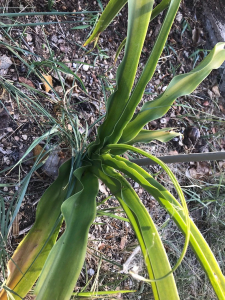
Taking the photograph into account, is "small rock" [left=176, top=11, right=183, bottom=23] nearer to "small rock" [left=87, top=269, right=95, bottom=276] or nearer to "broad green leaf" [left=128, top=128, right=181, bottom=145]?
"broad green leaf" [left=128, top=128, right=181, bottom=145]

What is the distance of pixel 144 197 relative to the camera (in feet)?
4.42

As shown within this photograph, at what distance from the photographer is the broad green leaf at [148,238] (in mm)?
652

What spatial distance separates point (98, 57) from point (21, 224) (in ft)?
2.56

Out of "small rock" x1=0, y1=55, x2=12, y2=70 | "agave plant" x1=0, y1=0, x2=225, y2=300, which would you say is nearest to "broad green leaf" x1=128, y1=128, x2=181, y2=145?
"agave plant" x1=0, y1=0, x2=225, y2=300

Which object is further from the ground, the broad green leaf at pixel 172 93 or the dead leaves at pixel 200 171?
the dead leaves at pixel 200 171

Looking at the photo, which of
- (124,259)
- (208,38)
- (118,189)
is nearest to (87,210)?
(118,189)

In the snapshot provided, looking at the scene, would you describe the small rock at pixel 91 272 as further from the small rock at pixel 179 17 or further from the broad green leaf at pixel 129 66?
the small rock at pixel 179 17

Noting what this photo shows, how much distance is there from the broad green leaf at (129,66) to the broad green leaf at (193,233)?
105 mm

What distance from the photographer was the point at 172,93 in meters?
0.90

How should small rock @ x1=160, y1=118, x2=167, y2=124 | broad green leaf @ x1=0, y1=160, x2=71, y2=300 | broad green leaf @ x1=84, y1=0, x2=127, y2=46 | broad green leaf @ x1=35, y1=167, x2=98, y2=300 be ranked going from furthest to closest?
small rock @ x1=160, y1=118, x2=167, y2=124 → broad green leaf @ x1=84, y1=0, x2=127, y2=46 → broad green leaf @ x1=0, y1=160, x2=71, y2=300 → broad green leaf @ x1=35, y1=167, x2=98, y2=300

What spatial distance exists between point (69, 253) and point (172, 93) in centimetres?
54

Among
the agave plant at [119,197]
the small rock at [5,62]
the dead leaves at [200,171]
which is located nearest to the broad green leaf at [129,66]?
the agave plant at [119,197]

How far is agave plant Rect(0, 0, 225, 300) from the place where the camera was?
66 centimetres

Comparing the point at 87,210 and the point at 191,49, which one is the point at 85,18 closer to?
the point at 191,49
